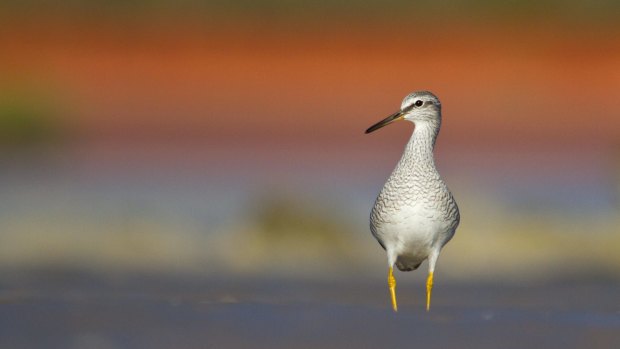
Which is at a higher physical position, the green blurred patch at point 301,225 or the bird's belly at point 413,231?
the green blurred patch at point 301,225

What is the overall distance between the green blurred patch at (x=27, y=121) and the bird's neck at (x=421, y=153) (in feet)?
45.8

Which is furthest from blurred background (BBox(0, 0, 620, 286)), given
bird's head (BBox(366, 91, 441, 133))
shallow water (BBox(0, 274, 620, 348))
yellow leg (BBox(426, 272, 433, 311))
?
bird's head (BBox(366, 91, 441, 133))

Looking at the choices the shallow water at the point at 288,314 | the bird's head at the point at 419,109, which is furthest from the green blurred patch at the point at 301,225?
the bird's head at the point at 419,109

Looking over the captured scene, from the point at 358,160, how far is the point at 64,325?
14.9m

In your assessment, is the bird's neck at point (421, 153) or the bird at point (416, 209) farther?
the bird's neck at point (421, 153)

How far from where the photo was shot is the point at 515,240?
55.0ft

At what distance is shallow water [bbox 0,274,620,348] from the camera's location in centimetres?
1091

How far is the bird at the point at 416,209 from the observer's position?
39.1 feet

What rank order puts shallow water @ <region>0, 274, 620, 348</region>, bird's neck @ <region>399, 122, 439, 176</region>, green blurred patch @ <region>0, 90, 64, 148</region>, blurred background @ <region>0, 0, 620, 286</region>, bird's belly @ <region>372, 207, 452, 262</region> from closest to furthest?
shallow water @ <region>0, 274, 620, 348</region>
bird's belly @ <region>372, 207, 452, 262</region>
bird's neck @ <region>399, 122, 439, 176</region>
blurred background @ <region>0, 0, 620, 286</region>
green blurred patch @ <region>0, 90, 64, 148</region>

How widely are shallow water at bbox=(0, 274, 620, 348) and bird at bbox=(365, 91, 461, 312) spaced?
46cm

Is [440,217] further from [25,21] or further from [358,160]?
[25,21]

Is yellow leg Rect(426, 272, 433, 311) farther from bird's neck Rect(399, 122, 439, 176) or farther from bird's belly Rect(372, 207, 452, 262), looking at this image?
bird's neck Rect(399, 122, 439, 176)

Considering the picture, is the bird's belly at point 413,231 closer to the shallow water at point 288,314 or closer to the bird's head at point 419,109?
the shallow water at point 288,314

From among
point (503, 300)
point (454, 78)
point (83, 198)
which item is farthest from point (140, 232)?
point (454, 78)
